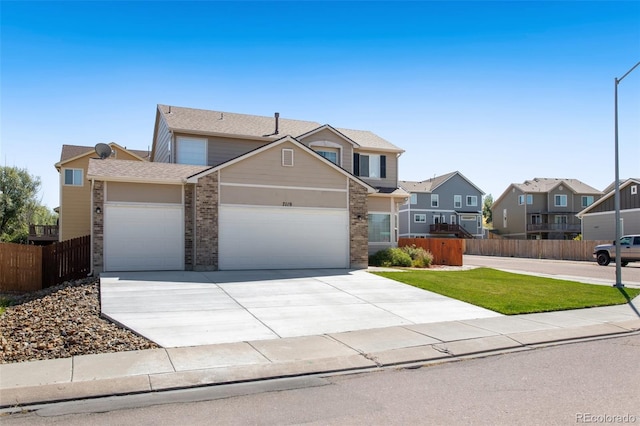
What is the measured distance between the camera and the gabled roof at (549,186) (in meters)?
63.8

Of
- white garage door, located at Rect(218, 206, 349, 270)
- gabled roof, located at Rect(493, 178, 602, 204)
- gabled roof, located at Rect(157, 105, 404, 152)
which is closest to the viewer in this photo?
white garage door, located at Rect(218, 206, 349, 270)

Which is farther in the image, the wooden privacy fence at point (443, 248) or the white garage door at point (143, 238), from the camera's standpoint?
the wooden privacy fence at point (443, 248)

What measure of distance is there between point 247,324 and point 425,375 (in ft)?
15.4

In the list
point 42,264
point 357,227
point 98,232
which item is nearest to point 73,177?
point 42,264

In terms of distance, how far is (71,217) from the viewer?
1194 inches

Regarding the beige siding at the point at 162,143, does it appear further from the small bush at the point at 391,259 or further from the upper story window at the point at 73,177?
the small bush at the point at 391,259

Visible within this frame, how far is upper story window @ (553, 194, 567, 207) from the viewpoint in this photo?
63906mm

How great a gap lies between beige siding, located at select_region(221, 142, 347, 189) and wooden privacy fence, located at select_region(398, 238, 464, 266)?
8.64 meters

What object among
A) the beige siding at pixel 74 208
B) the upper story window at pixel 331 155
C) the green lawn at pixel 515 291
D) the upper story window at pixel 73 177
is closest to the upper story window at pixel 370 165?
the upper story window at pixel 331 155

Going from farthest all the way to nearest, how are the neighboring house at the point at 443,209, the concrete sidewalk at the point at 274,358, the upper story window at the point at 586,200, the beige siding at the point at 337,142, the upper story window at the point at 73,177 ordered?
the upper story window at the point at 586,200 → the neighboring house at the point at 443,209 → the upper story window at the point at 73,177 → the beige siding at the point at 337,142 → the concrete sidewalk at the point at 274,358

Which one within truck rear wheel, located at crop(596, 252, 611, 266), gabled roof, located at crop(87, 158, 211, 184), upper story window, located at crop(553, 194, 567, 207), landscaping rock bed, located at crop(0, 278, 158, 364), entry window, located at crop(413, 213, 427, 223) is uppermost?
upper story window, located at crop(553, 194, 567, 207)

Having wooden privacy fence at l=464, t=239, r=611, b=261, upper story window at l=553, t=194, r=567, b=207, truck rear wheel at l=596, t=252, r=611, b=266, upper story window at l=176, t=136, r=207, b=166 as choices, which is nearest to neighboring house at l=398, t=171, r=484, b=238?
wooden privacy fence at l=464, t=239, r=611, b=261

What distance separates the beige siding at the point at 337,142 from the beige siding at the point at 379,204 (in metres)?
2.33

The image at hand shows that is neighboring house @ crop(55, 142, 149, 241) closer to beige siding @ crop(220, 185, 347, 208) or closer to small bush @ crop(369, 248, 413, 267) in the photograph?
beige siding @ crop(220, 185, 347, 208)
